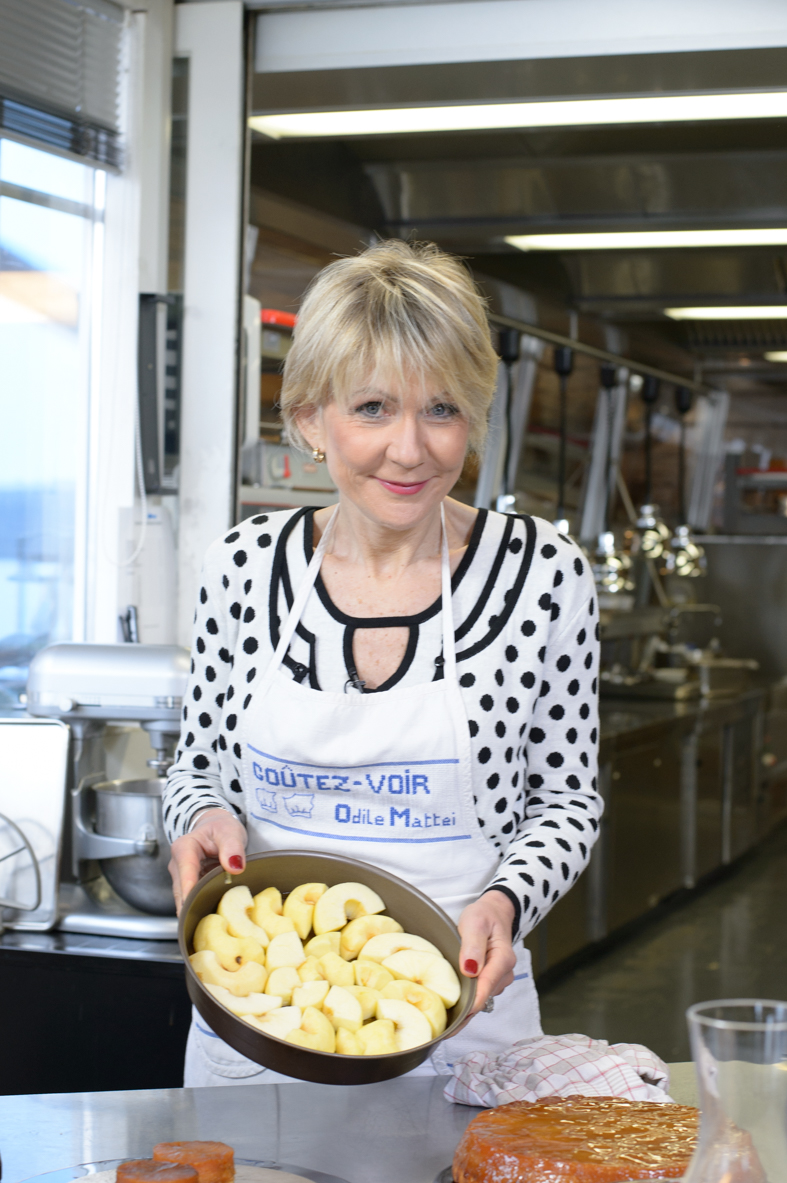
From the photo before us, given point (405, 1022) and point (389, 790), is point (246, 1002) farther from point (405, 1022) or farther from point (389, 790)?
point (389, 790)

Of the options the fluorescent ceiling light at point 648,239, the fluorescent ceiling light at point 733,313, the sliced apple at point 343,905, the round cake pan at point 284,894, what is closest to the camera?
the round cake pan at point 284,894

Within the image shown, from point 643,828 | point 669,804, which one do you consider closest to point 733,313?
point 669,804

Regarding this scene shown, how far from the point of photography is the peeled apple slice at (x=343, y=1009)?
113 centimetres

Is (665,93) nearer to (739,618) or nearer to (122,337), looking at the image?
(122,337)

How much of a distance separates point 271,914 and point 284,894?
0.07 metres

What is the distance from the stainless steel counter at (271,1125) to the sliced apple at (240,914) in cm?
17

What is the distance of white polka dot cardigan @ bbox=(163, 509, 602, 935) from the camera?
1.52m

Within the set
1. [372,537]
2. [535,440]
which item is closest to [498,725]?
[372,537]

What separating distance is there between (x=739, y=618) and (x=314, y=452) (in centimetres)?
663

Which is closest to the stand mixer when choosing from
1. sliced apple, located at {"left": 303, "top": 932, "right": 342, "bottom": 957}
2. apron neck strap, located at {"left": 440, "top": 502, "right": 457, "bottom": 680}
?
apron neck strap, located at {"left": 440, "top": 502, "right": 457, "bottom": 680}

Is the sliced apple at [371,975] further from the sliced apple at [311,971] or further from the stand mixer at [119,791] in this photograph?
the stand mixer at [119,791]

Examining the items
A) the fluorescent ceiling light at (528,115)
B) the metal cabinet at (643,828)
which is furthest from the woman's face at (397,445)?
the metal cabinet at (643,828)

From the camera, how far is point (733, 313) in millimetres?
6035

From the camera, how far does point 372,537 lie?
62.9 inches
